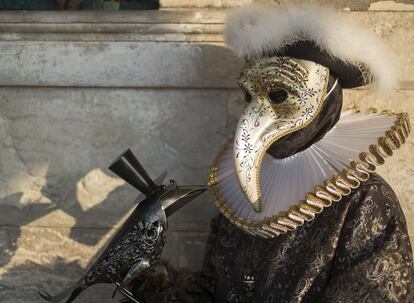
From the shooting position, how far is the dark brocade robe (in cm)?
150

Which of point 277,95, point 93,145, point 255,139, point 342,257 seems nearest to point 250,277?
point 342,257

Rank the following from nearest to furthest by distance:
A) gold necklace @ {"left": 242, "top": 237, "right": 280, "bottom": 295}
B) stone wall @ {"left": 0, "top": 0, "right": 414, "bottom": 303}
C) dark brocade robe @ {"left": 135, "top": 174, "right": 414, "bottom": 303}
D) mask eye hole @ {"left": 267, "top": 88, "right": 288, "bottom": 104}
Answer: dark brocade robe @ {"left": 135, "top": 174, "right": 414, "bottom": 303}, mask eye hole @ {"left": 267, "top": 88, "right": 288, "bottom": 104}, gold necklace @ {"left": 242, "top": 237, "right": 280, "bottom": 295}, stone wall @ {"left": 0, "top": 0, "right": 414, "bottom": 303}

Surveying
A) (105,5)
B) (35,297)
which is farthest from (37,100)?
(35,297)

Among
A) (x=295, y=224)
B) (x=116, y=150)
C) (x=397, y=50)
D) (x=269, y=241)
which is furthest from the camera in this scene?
(x=116, y=150)

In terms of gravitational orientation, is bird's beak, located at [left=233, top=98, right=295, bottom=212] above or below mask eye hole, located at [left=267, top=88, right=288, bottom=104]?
below

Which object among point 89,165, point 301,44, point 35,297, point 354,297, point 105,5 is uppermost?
point 301,44

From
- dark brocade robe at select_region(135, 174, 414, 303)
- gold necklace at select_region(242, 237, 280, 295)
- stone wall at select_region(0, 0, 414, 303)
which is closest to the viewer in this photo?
dark brocade robe at select_region(135, 174, 414, 303)

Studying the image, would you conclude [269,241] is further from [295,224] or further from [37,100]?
[37,100]

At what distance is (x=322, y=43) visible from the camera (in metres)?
1.55

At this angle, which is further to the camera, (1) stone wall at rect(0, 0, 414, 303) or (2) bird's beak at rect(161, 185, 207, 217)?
(1) stone wall at rect(0, 0, 414, 303)

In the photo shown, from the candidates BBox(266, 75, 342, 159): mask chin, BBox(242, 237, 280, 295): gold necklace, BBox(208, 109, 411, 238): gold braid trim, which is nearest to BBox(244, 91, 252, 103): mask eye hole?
BBox(266, 75, 342, 159): mask chin

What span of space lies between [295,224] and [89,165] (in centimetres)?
97

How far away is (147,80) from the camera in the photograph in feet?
7.22

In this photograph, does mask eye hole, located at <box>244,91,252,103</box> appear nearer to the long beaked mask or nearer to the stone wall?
the long beaked mask
